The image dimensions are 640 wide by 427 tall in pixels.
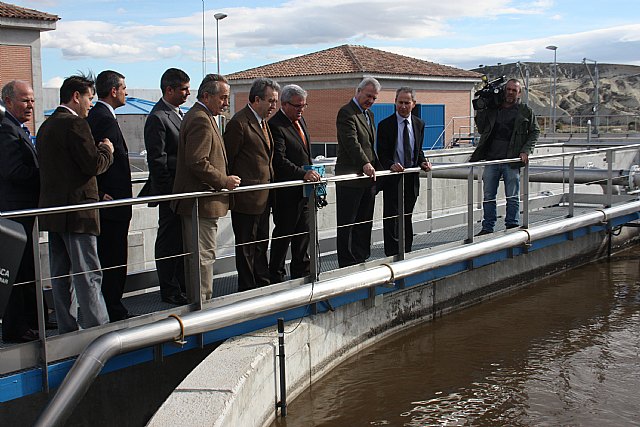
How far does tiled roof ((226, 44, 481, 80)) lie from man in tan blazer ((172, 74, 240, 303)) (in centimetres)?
2897

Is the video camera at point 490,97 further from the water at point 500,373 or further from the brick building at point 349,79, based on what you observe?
the brick building at point 349,79

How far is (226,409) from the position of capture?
14.9 feet

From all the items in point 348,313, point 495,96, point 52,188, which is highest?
point 495,96

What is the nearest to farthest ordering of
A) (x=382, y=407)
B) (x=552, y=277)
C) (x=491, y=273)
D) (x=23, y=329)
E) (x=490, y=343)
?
(x=23, y=329) → (x=382, y=407) → (x=490, y=343) → (x=491, y=273) → (x=552, y=277)

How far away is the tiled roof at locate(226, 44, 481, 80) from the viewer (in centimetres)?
3556

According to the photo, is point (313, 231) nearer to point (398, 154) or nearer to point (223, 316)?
point (223, 316)

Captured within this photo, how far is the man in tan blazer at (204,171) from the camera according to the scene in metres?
5.60

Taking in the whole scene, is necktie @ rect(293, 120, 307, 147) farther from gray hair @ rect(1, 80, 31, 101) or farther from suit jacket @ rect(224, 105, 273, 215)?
gray hair @ rect(1, 80, 31, 101)

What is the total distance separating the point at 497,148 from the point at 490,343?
2.52m

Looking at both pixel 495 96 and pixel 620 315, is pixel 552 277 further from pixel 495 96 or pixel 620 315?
Result: pixel 495 96

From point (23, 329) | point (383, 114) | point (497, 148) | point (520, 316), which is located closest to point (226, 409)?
point (23, 329)

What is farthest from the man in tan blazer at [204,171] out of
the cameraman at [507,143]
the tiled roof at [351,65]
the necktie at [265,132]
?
the tiled roof at [351,65]

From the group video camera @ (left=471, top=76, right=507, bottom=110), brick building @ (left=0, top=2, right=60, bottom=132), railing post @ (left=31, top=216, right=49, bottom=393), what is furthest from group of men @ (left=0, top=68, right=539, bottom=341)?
brick building @ (left=0, top=2, right=60, bottom=132)

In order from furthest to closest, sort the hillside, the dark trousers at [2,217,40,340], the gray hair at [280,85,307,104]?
1. the hillside
2. the gray hair at [280,85,307,104]
3. the dark trousers at [2,217,40,340]
